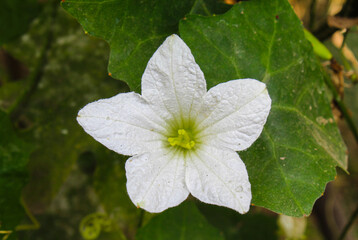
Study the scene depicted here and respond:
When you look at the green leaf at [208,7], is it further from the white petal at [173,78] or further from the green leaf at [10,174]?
the green leaf at [10,174]

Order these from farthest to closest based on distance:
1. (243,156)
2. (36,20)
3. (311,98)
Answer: (36,20)
(311,98)
(243,156)

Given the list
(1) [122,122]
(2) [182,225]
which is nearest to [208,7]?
(1) [122,122]

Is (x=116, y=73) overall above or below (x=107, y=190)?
above

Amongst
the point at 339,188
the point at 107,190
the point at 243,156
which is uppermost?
the point at 243,156

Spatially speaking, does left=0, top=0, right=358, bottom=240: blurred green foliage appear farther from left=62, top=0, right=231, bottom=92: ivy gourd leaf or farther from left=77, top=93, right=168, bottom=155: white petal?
left=77, top=93, right=168, bottom=155: white petal

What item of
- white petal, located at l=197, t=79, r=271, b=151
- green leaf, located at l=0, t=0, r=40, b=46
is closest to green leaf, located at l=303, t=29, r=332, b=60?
white petal, located at l=197, t=79, r=271, b=151

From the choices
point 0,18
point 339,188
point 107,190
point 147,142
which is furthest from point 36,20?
point 339,188

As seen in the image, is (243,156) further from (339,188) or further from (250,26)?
(339,188)
